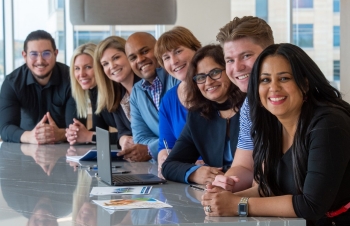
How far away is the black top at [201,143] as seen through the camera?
2.79 meters

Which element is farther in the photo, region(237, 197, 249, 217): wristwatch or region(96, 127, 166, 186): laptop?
region(96, 127, 166, 186): laptop

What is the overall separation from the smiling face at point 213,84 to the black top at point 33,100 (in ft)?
7.45

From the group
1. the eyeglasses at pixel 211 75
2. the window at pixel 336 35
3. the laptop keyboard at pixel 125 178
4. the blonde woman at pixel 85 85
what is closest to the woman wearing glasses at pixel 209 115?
the eyeglasses at pixel 211 75

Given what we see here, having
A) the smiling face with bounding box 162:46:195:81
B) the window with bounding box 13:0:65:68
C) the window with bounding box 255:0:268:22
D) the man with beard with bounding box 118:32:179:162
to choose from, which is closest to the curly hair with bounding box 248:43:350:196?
the smiling face with bounding box 162:46:195:81

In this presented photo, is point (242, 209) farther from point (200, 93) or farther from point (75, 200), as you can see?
point (200, 93)

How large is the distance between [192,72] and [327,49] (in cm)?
716

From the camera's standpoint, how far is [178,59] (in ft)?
11.4

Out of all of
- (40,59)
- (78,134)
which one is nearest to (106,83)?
(78,134)

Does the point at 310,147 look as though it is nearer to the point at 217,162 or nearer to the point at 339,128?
the point at 339,128

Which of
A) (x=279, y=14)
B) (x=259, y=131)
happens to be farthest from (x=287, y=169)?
(x=279, y=14)

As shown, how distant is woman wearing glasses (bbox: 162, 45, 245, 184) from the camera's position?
282cm

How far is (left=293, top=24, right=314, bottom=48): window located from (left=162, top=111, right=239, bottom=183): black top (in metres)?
6.37

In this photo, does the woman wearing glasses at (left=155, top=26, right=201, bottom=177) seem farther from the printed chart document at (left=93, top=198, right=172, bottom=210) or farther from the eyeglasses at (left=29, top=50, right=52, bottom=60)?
the eyeglasses at (left=29, top=50, right=52, bottom=60)

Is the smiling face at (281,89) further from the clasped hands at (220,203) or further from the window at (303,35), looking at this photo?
the window at (303,35)
